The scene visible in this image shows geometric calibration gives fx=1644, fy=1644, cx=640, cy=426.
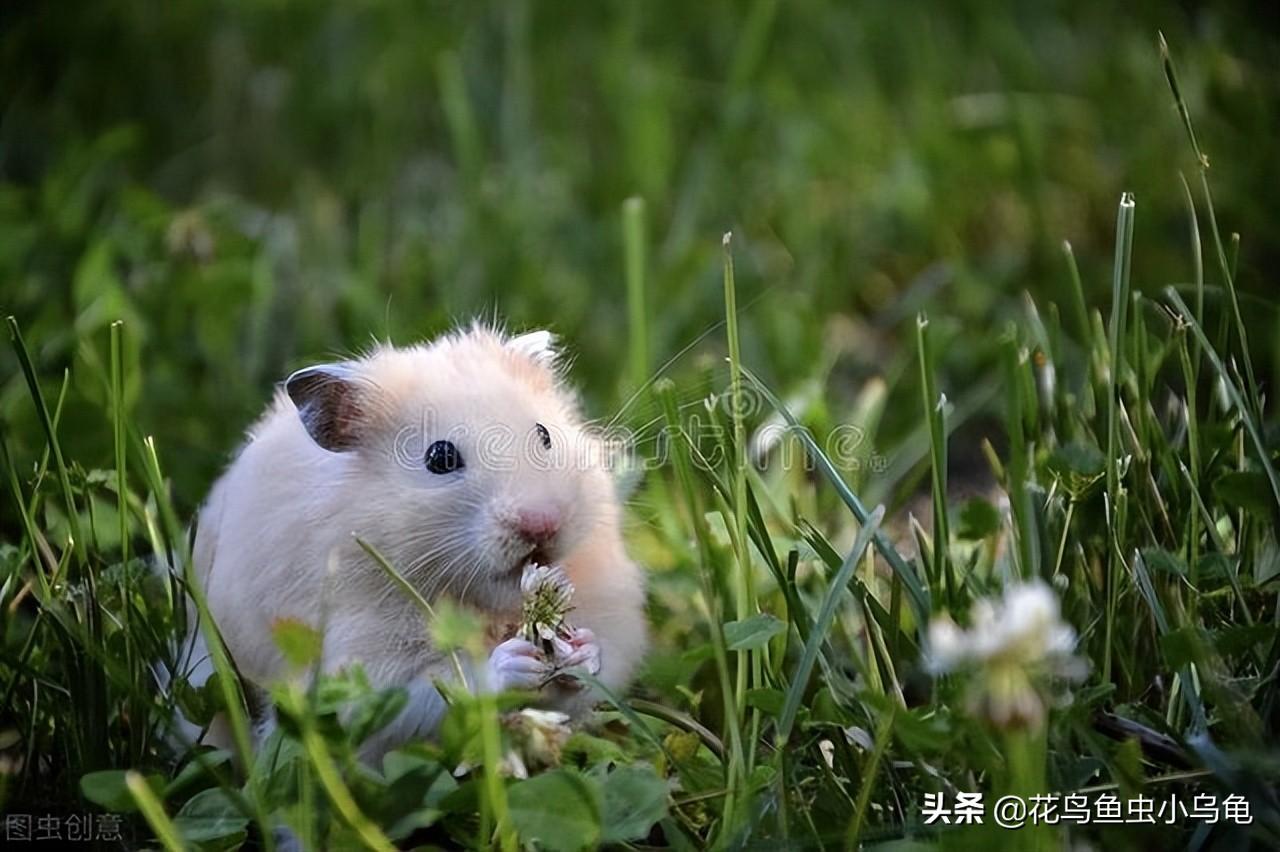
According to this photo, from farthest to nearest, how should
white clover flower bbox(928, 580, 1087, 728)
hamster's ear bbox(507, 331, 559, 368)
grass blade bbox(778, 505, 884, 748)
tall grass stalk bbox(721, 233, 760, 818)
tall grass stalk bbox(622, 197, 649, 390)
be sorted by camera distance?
tall grass stalk bbox(622, 197, 649, 390) < hamster's ear bbox(507, 331, 559, 368) < tall grass stalk bbox(721, 233, 760, 818) < grass blade bbox(778, 505, 884, 748) < white clover flower bbox(928, 580, 1087, 728)

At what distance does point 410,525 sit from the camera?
80.7 inches

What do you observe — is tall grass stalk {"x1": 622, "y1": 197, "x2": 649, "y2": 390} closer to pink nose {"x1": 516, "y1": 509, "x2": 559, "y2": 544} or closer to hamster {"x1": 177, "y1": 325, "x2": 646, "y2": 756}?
Result: hamster {"x1": 177, "y1": 325, "x2": 646, "y2": 756}

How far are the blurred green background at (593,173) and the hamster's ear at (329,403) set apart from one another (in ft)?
3.30

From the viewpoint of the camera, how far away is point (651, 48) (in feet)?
18.0

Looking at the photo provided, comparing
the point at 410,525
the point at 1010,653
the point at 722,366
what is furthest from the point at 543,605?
the point at 722,366

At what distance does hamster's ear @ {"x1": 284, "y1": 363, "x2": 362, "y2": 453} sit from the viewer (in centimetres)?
207

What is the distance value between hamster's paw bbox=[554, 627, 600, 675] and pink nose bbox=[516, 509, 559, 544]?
0.12 metres

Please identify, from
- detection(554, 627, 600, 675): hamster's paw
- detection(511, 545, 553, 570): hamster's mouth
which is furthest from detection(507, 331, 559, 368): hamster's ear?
detection(554, 627, 600, 675): hamster's paw

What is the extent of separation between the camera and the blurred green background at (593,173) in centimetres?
371

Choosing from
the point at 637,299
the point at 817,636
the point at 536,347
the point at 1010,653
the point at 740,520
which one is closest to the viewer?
the point at 1010,653

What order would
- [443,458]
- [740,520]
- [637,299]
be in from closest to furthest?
[740,520] < [443,458] < [637,299]

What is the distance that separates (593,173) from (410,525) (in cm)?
291

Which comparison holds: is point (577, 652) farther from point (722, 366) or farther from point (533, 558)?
point (722, 366)

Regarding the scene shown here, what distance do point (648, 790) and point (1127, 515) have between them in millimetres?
874
